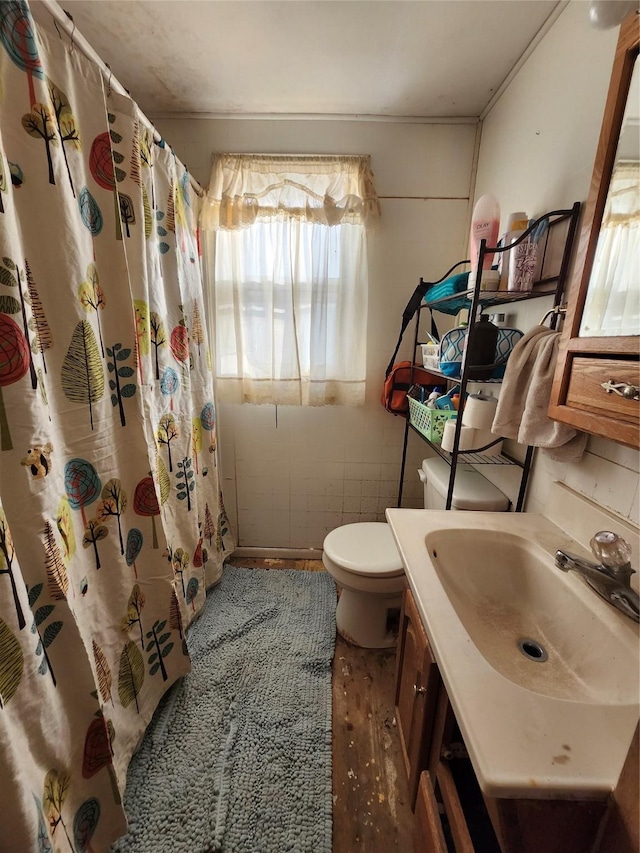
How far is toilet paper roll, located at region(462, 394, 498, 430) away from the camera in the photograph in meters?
1.09

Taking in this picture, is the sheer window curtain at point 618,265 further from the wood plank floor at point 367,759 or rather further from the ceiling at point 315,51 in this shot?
the wood plank floor at point 367,759

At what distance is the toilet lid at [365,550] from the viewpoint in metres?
1.34

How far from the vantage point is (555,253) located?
1.06 meters

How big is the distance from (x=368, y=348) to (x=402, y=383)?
0.92 feet

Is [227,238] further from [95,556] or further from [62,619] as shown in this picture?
[62,619]

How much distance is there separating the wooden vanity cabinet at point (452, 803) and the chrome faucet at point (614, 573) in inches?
12.9

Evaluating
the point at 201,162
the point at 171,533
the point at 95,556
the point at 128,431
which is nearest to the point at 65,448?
the point at 128,431

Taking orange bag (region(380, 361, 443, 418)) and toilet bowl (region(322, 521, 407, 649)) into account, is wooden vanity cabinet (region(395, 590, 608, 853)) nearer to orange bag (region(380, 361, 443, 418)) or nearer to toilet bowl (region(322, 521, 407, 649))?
toilet bowl (region(322, 521, 407, 649))

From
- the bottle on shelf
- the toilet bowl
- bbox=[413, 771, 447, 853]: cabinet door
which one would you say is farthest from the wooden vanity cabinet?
the bottle on shelf

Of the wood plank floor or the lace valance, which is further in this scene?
the lace valance

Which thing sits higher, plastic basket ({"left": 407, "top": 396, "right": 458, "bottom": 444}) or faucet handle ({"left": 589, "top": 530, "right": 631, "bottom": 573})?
plastic basket ({"left": 407, "top": 396, "right": 458, "bottom": 444})

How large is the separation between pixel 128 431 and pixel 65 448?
183mm

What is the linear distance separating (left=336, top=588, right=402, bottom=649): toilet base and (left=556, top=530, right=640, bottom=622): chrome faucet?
84cm

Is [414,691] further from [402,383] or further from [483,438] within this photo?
[402,383]
